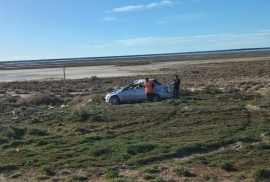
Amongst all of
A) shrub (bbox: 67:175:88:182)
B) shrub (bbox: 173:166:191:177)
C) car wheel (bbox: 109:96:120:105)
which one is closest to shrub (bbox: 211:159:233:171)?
shrub (bbox: 173:166:191:177)

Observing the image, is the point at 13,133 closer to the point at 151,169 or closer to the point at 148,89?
the point at 151,169

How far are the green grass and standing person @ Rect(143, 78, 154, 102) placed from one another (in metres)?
4.03

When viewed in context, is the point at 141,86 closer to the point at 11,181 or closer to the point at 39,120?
the point at 39,120

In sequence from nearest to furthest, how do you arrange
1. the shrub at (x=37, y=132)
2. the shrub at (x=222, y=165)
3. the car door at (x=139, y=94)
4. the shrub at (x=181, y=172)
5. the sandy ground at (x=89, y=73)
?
the shrub at (x=181, y=172)
the shrub at (x=222, y=165)
the shrub at (x=37, y=132)
the car door at (x=139, y=94)
the sandy ground at (x=89, y=73)

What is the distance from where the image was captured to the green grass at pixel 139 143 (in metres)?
9.79

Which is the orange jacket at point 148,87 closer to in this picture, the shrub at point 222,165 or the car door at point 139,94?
the car door at point 139,94

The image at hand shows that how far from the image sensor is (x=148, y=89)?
23578 millimetres

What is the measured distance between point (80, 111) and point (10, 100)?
499 inches

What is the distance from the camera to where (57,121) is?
18.0 metres

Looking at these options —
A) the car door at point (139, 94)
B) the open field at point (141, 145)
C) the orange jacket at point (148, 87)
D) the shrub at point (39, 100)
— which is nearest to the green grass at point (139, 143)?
the open field at point (141, 145)

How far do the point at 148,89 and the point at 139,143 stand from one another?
11.6 metres

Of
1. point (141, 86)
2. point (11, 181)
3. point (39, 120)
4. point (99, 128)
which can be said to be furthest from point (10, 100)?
point (11, 181)

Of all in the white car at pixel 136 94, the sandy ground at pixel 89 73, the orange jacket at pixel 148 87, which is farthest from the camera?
the sandy ground at pixel 89 73

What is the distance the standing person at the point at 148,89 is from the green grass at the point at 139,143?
403cm
